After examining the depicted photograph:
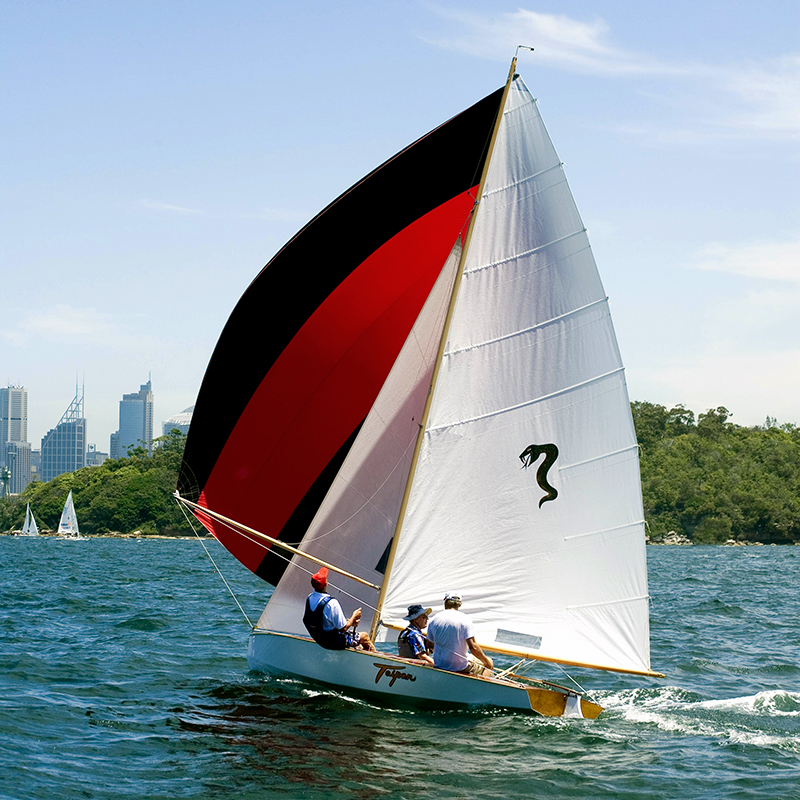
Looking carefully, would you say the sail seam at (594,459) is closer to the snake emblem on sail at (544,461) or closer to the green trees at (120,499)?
the snake emblem on sail at (544,461)

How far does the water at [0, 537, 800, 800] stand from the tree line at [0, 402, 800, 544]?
283ft

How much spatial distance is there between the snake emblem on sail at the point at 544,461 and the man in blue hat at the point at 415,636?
1727 millimetres

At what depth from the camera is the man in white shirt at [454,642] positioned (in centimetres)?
1079

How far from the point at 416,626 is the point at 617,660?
2.13 meters

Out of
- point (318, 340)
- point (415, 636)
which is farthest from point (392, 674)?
point (318, 340)

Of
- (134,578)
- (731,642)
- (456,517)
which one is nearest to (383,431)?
(456,517)

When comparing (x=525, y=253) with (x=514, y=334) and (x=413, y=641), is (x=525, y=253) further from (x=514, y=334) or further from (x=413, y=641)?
(x=413, y=641)

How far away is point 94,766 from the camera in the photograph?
362 inches

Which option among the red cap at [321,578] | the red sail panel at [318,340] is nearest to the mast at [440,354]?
the red cap at [321,578]

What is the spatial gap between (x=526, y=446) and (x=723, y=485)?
98.2m

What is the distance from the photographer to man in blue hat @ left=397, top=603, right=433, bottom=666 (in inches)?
443

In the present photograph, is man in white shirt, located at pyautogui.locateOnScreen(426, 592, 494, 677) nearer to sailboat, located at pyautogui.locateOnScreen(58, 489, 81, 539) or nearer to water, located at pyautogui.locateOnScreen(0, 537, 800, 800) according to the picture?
water, located at pyautogui.locateOnScreen(0, 537, 800, 800)

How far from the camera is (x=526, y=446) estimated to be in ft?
36.8

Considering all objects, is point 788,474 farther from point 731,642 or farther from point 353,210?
point 353,210
